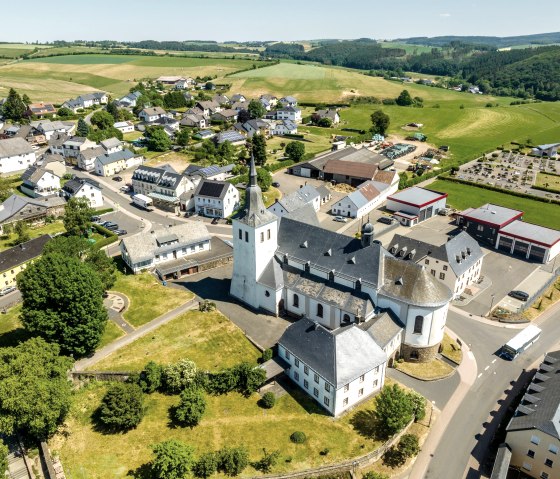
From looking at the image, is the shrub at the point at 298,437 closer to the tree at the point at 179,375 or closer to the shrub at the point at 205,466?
the shrub at the point at 205,466

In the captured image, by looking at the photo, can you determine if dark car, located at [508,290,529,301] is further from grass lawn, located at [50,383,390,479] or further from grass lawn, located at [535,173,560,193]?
grass lawn, located at [535,173,560,193]

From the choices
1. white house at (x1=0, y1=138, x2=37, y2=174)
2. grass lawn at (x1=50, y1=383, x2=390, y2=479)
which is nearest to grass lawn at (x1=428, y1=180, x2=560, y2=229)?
grass lawn at (x1=50, y1=383, x2=390, y2=479)

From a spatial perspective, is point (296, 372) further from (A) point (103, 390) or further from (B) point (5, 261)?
(B) point (5, 261)

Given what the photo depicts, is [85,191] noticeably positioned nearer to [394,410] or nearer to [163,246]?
[163,246]

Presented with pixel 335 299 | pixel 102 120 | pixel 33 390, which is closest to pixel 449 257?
pixel 335 299

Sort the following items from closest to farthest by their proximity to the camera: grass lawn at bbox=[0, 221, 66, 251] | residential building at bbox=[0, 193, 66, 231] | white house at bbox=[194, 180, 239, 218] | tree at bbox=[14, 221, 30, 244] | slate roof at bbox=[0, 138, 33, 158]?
tree at bbox=[14, 221, 30, 244], grass lawn at bbox=[0, 221, 66, 251], residential building at bbox=[0, 193, 66, 231], white house at bbox=[194, 180, 239, 218], slate roof at bbox=[0, 138, 33, 158]

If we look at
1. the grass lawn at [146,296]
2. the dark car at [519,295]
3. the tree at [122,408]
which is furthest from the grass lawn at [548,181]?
the tree at [122,408]

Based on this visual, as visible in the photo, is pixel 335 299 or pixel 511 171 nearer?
pixel 335 299
